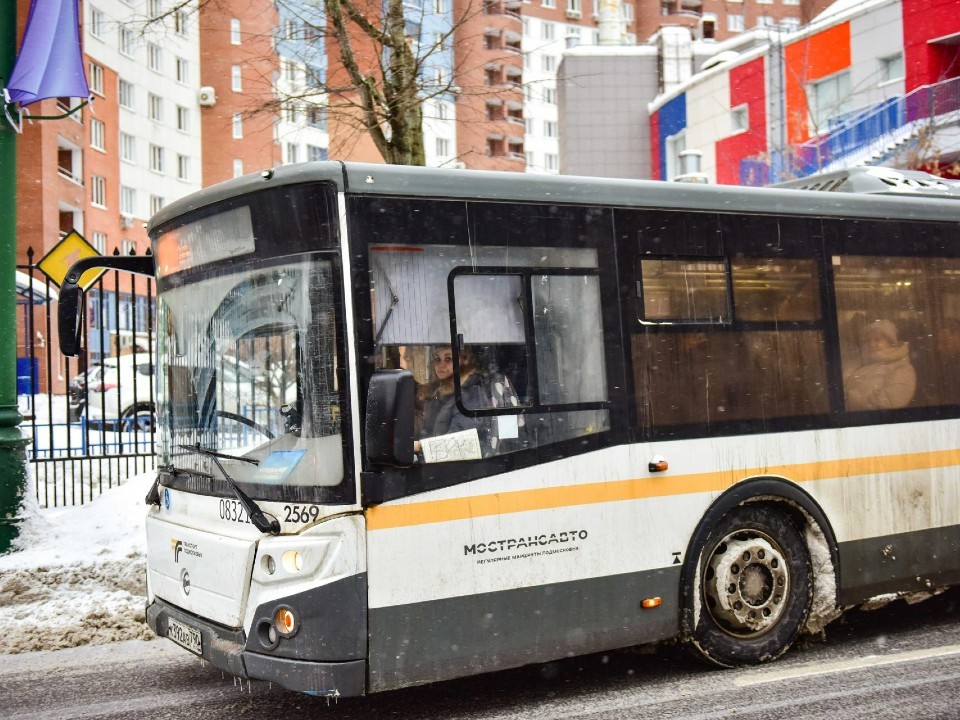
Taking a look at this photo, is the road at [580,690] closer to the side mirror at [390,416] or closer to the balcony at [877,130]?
the side mirror at [390,416]

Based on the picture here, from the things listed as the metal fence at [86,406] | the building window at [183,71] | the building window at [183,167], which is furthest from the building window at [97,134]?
the metal fence at [86,406]

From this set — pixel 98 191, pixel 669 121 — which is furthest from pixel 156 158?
pixel 669 121

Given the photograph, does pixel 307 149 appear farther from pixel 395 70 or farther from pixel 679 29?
pixel 395 70

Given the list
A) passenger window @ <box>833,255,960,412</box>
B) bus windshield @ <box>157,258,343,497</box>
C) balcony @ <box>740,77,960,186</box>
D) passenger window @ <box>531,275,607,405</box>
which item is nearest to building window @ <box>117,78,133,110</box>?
balcony @ <box>740,77,960,186</box>

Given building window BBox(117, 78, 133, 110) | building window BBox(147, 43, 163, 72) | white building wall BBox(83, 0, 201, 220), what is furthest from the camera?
building window BBox(147, 43, 163, 72)

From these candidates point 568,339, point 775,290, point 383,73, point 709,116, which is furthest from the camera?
point 709,116

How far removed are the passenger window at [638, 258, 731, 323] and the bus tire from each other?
1.20 m

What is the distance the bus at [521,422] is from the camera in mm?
5070

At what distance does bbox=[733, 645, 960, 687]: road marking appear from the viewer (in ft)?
19.4

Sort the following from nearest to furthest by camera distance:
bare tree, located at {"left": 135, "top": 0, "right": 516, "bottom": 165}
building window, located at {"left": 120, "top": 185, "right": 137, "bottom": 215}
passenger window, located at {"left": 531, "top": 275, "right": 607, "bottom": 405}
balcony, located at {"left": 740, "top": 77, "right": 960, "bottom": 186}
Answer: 1. passenger window, located at {"left": 531, "top": 275, "right": 607, "bottom": 405}
2. bare tree, located at {"left": 135, "top": 0, "right": 516, "bottom": 165}
3. balcony, located at {"left": 740, "top": 77, "right": 960, "bottom": 186}
4. building window, located at {"left": 120, "top": 185, "right": 137, "bottom": 215}

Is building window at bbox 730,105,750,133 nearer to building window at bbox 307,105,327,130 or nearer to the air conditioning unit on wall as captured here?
building window at bbox 307,105,327,130

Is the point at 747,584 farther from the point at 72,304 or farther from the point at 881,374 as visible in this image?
the point at 72,304

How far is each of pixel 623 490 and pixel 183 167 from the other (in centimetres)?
5410

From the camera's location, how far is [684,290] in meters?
6.17
